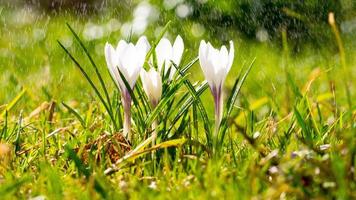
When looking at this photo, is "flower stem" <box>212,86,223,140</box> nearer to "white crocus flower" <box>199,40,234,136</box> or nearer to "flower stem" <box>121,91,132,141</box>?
"white crocus flower" <box>199,40,234,136</box>

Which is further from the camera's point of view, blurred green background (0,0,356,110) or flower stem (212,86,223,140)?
blurred green background (0,0,356,110)

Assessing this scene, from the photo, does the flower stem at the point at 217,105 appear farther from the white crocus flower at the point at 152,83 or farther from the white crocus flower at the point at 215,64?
the white crocus flower at the point at 152,83

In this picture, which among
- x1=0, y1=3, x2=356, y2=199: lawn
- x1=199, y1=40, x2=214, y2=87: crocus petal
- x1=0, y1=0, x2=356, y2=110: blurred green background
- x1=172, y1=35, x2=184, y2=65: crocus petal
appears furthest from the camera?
x1=0, y1=0, x2=356, y2=110: blurred green background

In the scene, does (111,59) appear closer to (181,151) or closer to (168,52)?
(168,52)

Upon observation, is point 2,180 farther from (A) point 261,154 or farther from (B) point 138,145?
(A) point 261,154

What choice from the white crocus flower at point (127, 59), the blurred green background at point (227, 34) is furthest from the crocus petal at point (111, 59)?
the blurred green background at point (227, 34)

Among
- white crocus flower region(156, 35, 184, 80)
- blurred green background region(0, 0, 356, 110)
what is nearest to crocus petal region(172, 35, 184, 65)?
white crocus flower region(156, 35, 184, 80)
